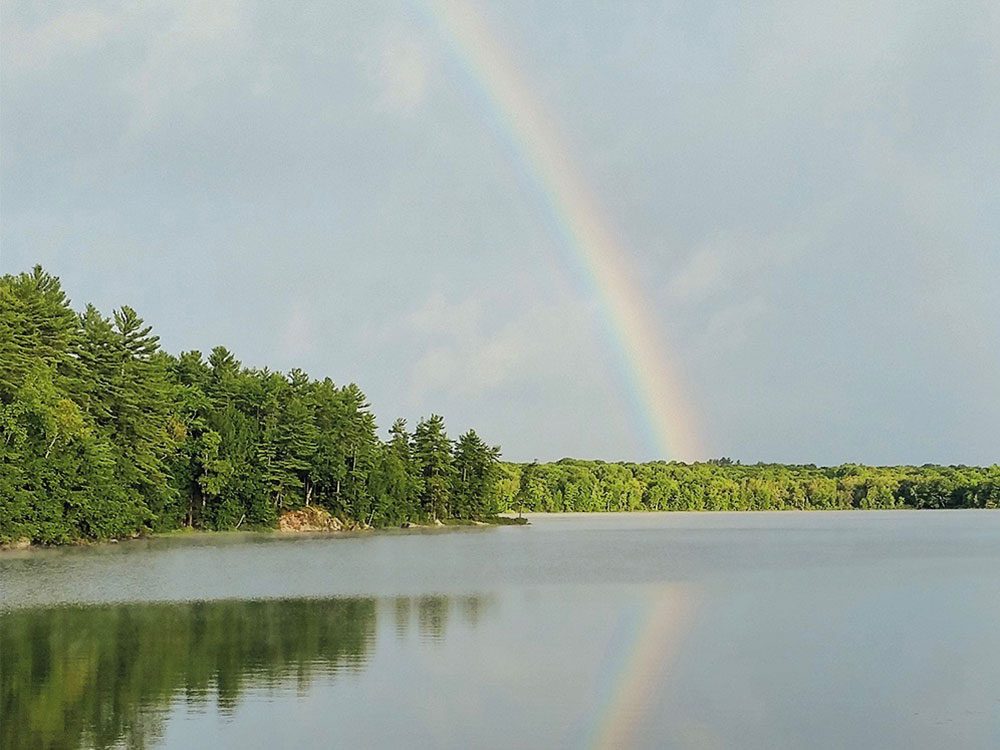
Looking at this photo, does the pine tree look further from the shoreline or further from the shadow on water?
the shadow on water

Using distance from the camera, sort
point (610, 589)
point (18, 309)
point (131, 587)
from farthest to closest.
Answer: point (18, 309) → point (610, 589) → point (131, 587)

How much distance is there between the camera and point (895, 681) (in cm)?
2147

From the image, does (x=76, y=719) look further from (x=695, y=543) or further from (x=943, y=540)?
(x=943, y=540)

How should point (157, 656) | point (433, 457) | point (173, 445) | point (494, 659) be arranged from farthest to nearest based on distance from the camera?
point (433, 457)
point (173, 445)
point (494, 659)
point (157, 656)

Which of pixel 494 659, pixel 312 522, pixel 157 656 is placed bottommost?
pixel 494 659

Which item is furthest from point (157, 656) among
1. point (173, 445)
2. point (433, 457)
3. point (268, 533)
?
point (433, 457)

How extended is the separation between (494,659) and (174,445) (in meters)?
66.9

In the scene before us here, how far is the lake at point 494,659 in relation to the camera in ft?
55.2

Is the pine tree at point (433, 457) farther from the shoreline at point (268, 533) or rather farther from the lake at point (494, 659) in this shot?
the lake at point (494, 659)

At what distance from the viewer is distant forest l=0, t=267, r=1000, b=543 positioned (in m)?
63.0

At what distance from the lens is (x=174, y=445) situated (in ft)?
284

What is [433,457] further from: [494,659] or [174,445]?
[494,659]

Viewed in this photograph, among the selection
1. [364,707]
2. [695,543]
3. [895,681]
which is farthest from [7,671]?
[695,543]

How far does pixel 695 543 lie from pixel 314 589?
51.8 metres
